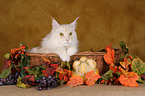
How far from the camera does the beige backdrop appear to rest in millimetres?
2410

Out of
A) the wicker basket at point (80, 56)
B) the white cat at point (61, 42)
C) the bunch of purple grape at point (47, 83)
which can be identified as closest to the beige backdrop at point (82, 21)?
the white cat at point (61, 42)

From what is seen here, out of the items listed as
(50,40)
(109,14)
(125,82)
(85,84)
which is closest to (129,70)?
(125,82)

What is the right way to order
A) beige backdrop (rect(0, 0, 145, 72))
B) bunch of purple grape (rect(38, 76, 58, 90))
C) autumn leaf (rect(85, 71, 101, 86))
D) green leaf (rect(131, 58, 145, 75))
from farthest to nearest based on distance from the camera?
beige backdrop (rect(0, 0, 145, 72)), green leaf (rect(131, 58, 145, 75)), autumn leaf (rect(85, 71, 101, 86)), bunch of purple grape (rect(38, 76, 58, 90))

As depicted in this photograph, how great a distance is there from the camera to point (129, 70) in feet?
4.95

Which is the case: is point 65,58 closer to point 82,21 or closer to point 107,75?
point 107,75

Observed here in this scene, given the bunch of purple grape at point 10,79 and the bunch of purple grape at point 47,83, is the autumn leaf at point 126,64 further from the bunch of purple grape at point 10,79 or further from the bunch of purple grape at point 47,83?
the bunch of purple grape at point 10,79

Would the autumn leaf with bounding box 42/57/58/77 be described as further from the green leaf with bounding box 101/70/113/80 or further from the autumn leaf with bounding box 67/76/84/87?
the green leaf with bounding box 101/70/113/80

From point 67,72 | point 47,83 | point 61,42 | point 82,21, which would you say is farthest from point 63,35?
point 82,21

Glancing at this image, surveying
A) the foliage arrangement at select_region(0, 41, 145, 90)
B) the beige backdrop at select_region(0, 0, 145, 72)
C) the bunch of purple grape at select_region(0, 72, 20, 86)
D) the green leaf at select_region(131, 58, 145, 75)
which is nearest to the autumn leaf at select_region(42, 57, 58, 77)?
the foliage arrangement at select_region(0, 41, 145, 90)

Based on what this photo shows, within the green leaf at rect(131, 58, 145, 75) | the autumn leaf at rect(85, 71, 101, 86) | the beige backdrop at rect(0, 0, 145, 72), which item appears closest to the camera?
the autumn leaf at rect(85, 71, 101, 86)

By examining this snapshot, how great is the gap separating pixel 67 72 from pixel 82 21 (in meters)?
1.24

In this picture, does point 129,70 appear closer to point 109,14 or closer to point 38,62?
point 38,62

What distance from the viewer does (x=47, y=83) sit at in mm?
1316

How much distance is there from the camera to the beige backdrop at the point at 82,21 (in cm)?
241
